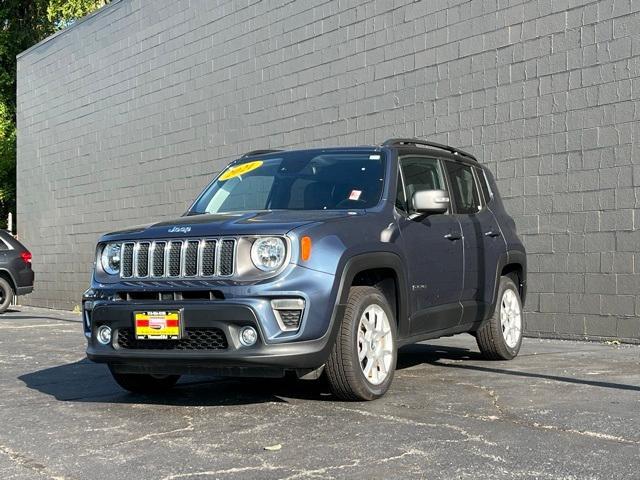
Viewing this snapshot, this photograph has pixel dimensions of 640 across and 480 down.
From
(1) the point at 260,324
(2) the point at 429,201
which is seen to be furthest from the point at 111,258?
(2) the point at 429,201

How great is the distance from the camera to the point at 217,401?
21.9ft

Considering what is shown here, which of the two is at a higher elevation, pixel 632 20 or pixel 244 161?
pixel 632 20

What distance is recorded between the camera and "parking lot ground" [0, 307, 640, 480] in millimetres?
4637

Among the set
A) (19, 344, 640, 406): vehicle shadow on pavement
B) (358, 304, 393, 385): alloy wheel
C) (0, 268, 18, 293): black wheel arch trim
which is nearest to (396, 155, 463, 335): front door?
(358, 304, 393, 385): alloy wheel

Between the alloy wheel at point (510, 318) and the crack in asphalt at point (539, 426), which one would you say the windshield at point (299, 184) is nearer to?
the crack in asphalt at point (539, 426)

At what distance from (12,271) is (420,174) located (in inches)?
553

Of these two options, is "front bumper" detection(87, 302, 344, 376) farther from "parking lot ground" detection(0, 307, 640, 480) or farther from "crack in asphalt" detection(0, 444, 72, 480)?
"crack in asphalt" detection(0, 444, 72, 480)

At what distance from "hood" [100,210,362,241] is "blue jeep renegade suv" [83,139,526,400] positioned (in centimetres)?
1

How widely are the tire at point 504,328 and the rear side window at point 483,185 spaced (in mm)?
754

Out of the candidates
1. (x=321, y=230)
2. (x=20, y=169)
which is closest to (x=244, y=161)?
(x=321, y=230)

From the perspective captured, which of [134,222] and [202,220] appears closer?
[202,220]

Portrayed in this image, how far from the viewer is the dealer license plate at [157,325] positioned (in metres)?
5.97

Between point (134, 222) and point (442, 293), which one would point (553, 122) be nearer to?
point (442, 293)

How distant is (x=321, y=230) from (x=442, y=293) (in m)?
1.67
